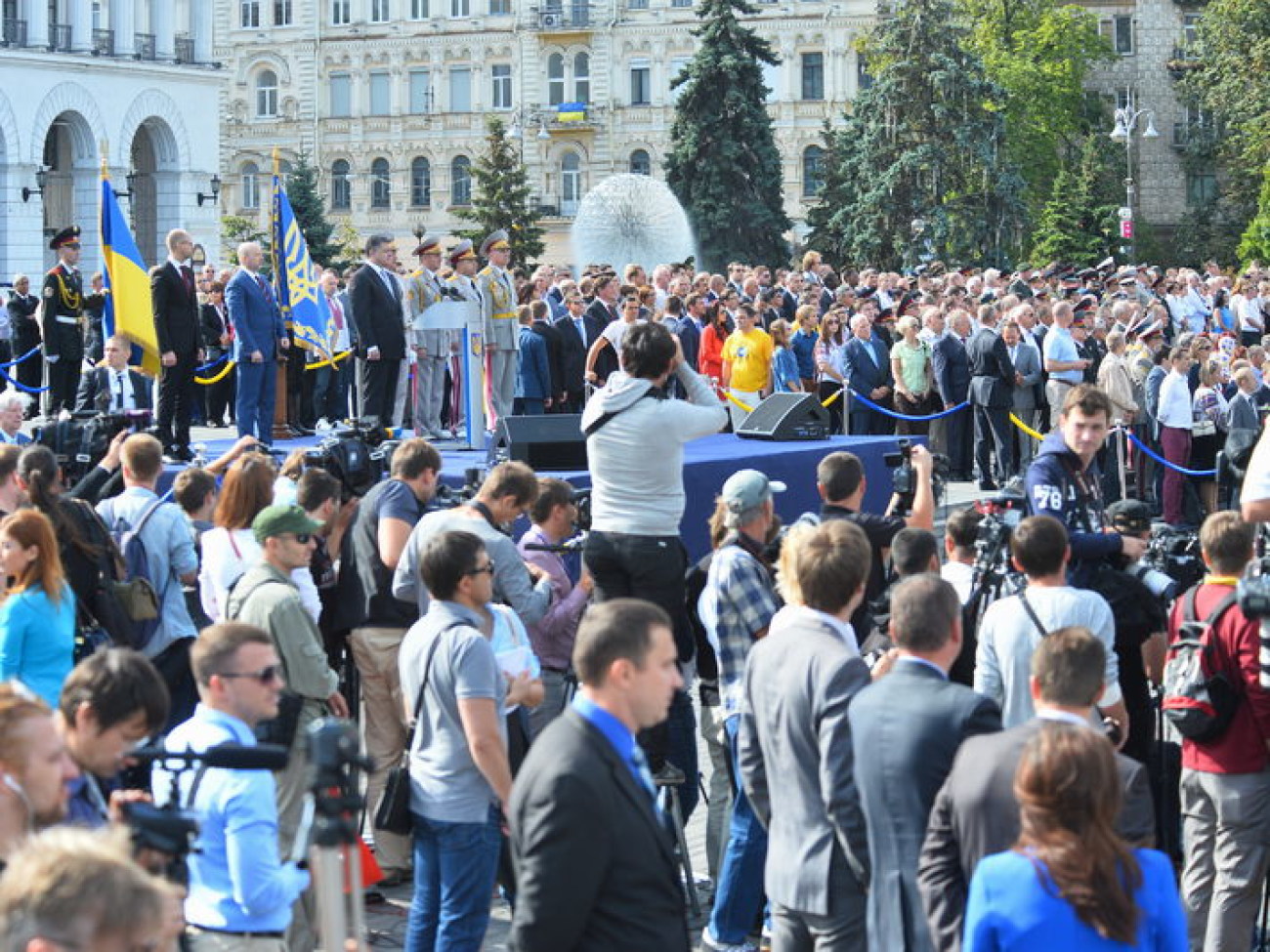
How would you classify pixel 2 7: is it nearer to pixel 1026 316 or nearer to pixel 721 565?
pixel 1026 316

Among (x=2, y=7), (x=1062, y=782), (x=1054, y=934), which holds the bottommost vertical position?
(x=1054, y=934)

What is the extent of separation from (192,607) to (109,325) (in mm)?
9589

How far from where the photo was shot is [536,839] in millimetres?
5184

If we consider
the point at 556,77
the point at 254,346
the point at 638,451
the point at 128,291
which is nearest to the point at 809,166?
the point at 556,77

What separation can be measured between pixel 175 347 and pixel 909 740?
12.1 m

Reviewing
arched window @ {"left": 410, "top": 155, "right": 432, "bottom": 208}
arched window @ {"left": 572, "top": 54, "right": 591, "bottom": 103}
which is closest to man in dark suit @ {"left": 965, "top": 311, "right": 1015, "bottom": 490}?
arched window @ {"left": 572, "top": 54, "right": 591, "bottom": 103}

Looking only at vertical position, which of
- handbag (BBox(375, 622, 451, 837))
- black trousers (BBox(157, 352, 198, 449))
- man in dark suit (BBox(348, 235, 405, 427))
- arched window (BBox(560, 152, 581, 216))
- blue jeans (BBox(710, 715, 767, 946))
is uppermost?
arched window (BBox(560, 152, 581, 216))

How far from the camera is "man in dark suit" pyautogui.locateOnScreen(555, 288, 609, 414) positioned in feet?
71.5

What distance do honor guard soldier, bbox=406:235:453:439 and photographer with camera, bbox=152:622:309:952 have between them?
12.1 meters

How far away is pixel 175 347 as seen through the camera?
17.2m

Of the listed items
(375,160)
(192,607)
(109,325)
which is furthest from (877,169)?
(192,607)

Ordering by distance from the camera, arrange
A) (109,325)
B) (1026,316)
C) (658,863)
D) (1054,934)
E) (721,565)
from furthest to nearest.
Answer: (1026,316) < (109,325) < (721,565) < (658,863) < (1054,934)

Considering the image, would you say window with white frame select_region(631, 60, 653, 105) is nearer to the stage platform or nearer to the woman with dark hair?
the stage platform

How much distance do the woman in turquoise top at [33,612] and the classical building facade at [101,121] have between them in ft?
194
